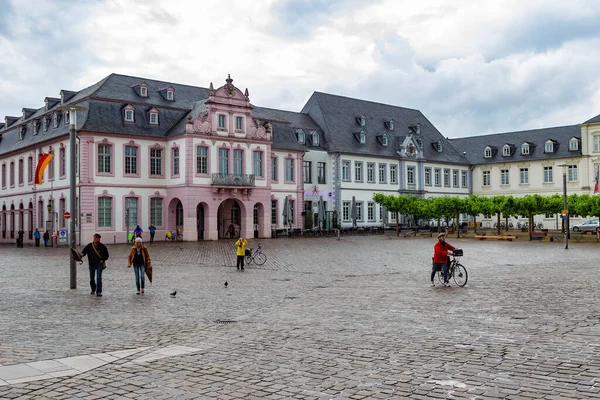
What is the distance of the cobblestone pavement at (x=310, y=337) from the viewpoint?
7848mm

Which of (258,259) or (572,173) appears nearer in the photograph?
(258,259)

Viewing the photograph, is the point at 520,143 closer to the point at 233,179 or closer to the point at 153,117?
the point at 233,179

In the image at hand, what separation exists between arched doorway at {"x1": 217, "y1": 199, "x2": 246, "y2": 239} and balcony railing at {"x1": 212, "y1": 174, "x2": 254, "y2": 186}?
265cm

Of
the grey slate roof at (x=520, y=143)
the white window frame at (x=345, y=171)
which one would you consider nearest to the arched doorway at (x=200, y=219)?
the white window frame at (x=345, y=171)

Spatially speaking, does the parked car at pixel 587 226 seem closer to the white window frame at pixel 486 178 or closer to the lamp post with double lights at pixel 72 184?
the white window frame at pixel 486 178

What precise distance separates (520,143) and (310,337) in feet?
248

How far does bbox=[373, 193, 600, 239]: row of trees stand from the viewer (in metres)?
51.4

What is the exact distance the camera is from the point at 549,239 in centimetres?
4934

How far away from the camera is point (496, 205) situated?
186 feet

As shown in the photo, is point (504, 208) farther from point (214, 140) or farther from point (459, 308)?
point (459, 308)

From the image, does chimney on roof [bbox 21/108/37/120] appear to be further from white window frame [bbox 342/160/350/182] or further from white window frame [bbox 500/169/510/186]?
white window frame [bbox 500/169/510/186]

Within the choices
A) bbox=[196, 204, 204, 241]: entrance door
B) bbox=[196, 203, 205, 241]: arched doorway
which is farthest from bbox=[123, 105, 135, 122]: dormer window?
bbox=[196, 204, 204, 241]: entrance door

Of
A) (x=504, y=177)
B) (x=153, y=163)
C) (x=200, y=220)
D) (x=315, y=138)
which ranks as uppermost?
(x=315, y=138)

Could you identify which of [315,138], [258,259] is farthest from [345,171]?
[258,259]
